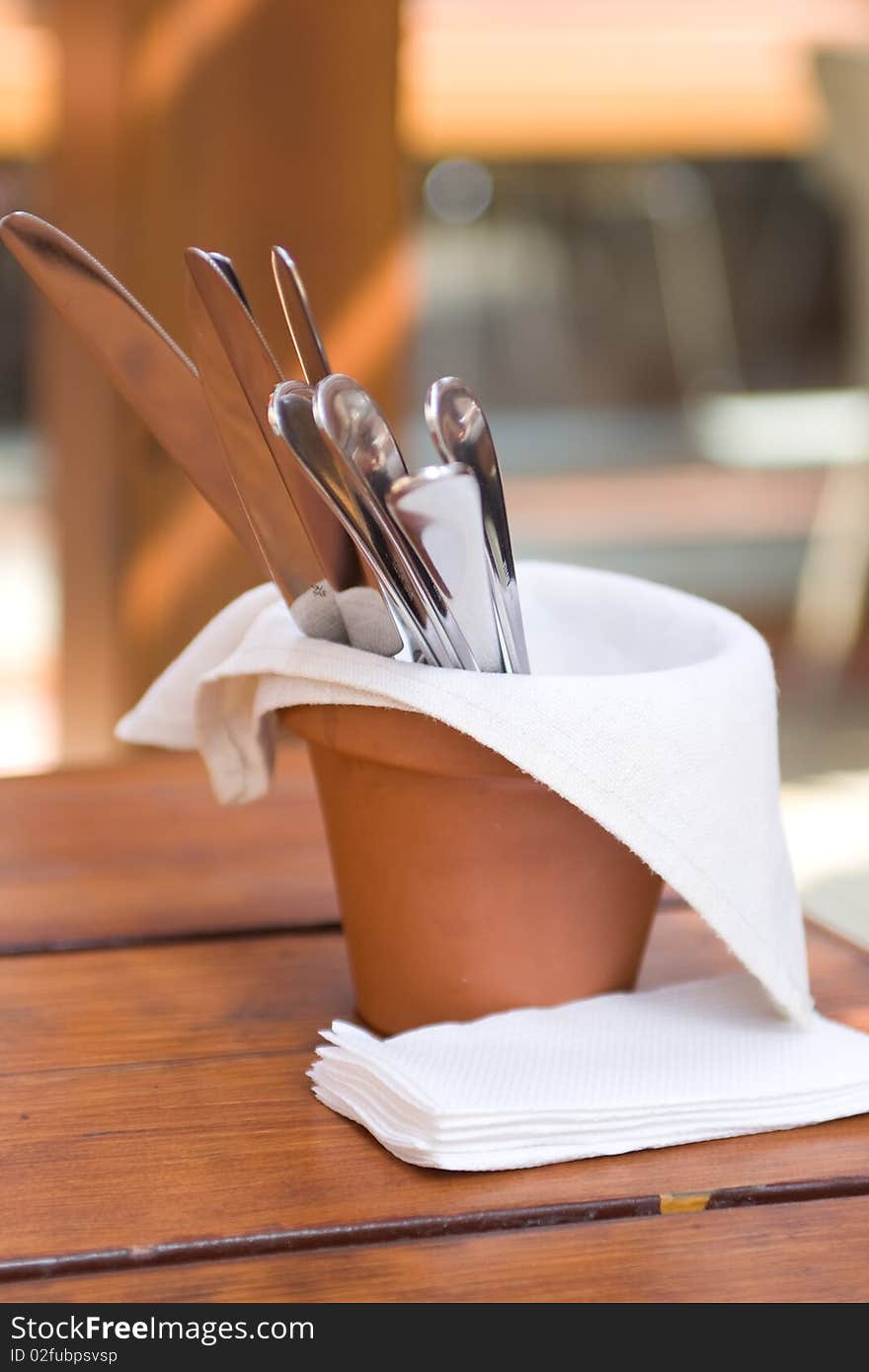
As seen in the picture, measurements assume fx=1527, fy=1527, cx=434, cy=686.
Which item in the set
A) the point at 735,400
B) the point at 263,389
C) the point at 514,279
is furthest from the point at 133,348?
the point at 735,400

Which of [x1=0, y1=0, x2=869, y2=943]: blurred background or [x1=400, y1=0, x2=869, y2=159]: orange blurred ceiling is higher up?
[x1=400, y1=0, x2=869, y2=159]: orange blurred ceiling

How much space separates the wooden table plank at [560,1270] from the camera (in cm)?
27

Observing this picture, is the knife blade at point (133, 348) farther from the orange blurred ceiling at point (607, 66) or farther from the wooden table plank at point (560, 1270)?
the orange blurred ceiling at point (607, 66)

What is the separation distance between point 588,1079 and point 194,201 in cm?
99

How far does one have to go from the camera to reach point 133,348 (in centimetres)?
35

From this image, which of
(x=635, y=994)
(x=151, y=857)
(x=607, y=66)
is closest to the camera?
(x=635, y=994)

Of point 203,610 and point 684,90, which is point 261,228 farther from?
point 684,90

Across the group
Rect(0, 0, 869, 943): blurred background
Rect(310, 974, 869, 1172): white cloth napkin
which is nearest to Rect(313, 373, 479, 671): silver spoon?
Rect(310, 974, 869, 1172): white cloth napkin

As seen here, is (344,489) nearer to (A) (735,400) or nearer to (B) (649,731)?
(B) (649,731)

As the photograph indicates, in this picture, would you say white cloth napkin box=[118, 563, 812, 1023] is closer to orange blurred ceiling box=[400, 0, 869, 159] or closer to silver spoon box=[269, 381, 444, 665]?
silver spoon box=[269, 381, 444, 665]

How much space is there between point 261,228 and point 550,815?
0.90 m

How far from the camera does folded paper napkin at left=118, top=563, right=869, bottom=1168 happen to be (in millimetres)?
328

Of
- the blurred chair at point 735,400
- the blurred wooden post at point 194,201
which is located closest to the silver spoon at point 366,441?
the blurred wooden post at point 194,201

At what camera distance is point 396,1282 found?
274 mm
